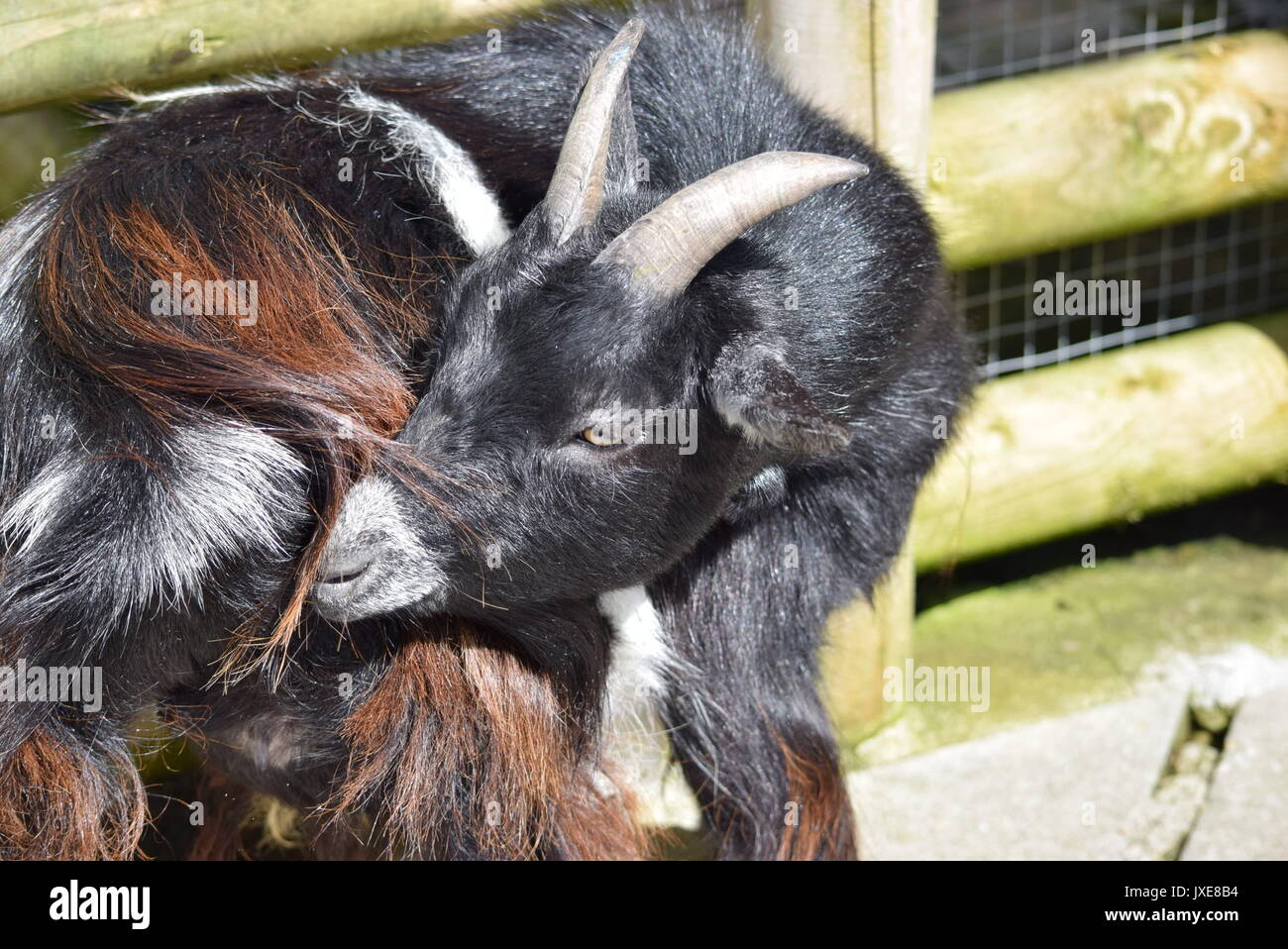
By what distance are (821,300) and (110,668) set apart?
1370mm

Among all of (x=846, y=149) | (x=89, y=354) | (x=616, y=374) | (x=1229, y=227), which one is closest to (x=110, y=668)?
(x=89, y=354)

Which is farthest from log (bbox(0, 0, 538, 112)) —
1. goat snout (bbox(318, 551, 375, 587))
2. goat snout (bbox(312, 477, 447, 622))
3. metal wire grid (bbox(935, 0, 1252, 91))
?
metal wire grid (bbox(935, 0, 1252, 91))

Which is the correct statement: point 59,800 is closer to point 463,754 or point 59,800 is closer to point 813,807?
point 463,754

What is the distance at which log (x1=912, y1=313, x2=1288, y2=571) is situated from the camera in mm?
4020

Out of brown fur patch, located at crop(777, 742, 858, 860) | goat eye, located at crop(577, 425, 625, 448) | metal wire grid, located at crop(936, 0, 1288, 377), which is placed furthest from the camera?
metal wire grid, located at crop(936, 0, 1288, 377)

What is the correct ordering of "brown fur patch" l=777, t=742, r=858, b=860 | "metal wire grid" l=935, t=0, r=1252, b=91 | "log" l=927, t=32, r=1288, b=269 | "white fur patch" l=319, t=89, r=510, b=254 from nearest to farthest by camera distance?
"white fur patch" l=319, t=89, r=510, b=254 < "brown fur patch" l=777, t=742, r=858, b=860 < "log" l=927, t=32, r=1288, b=269 < "metal wire grid" l=935, t=0, r=1252, b=91

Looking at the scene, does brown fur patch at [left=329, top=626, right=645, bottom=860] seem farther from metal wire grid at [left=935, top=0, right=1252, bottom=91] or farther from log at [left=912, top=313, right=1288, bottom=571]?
metal wire grid at [left=935, top=0, right=1252, bottom=91]

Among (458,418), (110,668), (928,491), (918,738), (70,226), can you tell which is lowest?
(918,738)

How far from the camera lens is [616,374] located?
88.1 inches

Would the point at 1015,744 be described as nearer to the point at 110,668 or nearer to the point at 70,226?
the point at 110,668

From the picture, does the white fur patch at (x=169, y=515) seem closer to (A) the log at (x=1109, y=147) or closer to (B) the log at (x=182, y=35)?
(B) the log at (x=182, y=35)

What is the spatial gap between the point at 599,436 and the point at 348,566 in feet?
1.53

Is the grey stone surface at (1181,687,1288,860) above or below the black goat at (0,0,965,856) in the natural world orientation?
below

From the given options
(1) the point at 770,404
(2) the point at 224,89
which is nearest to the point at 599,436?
(1) the point at 770,404
